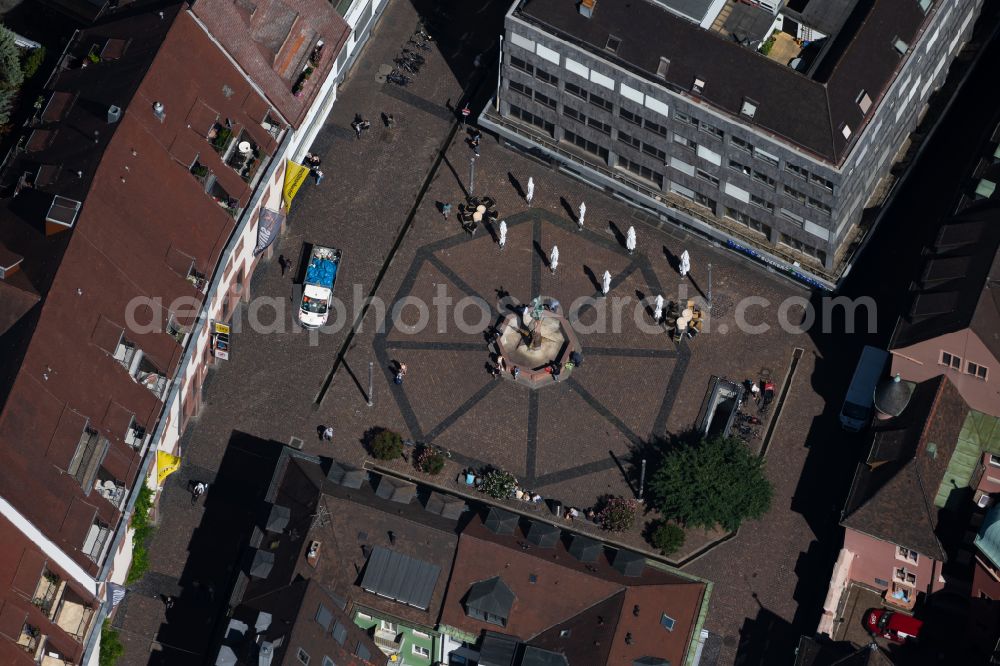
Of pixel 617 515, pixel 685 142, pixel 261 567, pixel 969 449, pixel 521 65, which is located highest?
pixel 521 65

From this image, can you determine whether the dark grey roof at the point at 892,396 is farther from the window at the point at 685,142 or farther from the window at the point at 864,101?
the window at the point at 685,142

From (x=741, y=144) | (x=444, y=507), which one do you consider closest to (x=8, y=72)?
(x=444, y=507)

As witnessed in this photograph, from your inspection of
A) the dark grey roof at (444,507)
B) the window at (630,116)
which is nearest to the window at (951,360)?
the window at (630,116)

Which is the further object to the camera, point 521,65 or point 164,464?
point 521,65

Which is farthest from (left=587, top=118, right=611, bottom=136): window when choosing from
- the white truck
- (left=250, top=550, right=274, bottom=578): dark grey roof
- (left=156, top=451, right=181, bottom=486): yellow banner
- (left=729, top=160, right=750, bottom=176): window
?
(left=250, top=550, right=274, bottom=578): dark grey roof

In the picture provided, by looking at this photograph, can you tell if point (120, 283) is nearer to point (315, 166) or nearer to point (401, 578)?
point (315, 166)

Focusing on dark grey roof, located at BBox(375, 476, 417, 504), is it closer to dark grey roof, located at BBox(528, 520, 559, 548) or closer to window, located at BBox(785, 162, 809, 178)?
dark grey roof, located at BBox(528, 520, 559, 548)

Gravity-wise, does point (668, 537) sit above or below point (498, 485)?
above
